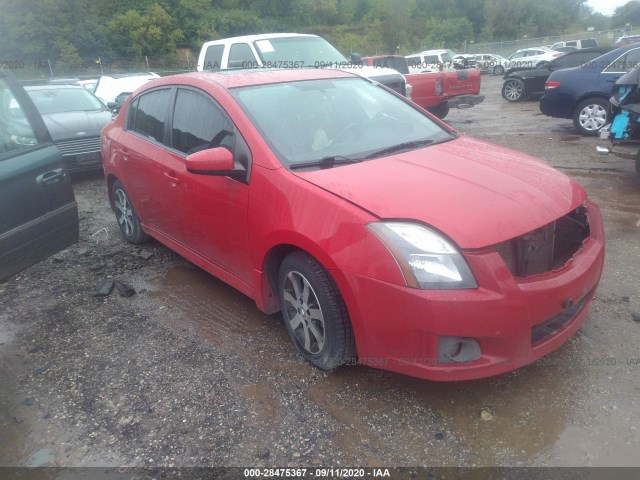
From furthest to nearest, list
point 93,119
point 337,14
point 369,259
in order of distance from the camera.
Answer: point 337,14 → point 93,119 → point 369,259

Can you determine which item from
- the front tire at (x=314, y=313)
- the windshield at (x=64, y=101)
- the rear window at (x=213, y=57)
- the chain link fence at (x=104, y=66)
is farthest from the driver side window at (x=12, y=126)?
the chain link fence at (x=104, y=66)

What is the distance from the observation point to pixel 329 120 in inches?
134

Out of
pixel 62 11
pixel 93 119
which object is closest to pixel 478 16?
pixel 62 11

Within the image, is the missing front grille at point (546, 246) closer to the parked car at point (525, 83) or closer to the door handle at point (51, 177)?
the door handle at point (51, 177)

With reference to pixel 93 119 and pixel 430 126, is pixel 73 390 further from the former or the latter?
pixel 93 119

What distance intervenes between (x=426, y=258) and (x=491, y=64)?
3402 centimetres

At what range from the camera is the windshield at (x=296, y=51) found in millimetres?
8273

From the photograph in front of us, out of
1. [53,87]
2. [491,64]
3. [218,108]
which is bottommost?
[491,64]

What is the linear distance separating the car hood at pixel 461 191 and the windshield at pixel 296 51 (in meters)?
5.83

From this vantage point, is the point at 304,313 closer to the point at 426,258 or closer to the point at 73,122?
the point at 426,258

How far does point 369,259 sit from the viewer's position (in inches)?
94.7

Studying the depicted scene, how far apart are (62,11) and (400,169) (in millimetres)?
47749

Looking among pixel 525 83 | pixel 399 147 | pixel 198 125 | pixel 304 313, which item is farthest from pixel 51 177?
pixel 525 83

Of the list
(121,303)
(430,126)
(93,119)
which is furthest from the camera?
(93,119)
